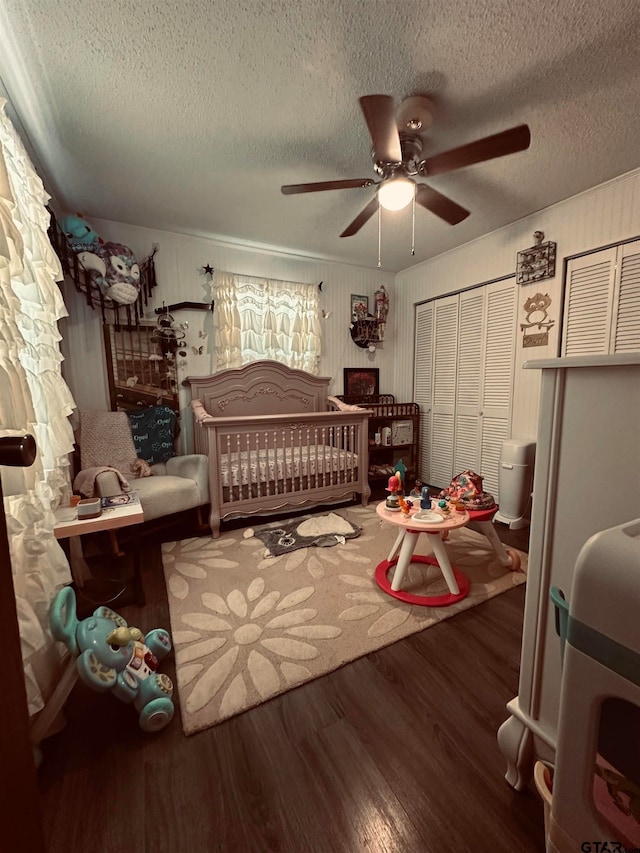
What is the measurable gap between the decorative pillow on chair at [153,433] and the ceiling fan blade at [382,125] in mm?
2440

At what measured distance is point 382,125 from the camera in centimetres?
144

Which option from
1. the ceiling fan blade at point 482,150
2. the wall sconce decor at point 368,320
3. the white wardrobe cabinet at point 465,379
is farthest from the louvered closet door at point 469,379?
the ceiling fan blade at point 482,150

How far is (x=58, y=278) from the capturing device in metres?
1.58

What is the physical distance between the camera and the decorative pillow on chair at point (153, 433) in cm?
282

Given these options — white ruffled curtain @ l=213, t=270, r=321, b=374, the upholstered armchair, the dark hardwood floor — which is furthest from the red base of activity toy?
white ruffled curtain @ l=213, t=270, r=321, b=374

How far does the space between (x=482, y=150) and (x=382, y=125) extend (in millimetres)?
495

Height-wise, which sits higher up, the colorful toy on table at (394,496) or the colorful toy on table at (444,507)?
the colorful toy on table at (394,496)

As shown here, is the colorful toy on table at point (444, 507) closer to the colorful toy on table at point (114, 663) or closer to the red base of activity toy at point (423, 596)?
the red base of activity toy at point (423, 596)

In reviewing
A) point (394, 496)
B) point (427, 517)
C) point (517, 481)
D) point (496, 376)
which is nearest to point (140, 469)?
point (394, 496)

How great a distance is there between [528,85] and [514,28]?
320 millimetres

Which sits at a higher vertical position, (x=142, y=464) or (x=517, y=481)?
(x=142, y=464)

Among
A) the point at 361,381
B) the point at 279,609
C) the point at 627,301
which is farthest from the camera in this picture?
the point at 361,381

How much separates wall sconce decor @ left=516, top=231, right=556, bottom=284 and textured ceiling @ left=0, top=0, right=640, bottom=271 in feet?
1.19

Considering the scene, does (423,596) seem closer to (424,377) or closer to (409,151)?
(409,151)
